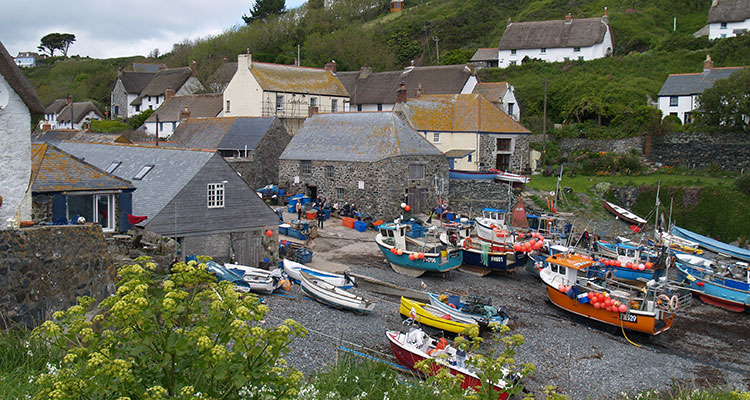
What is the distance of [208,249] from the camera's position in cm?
2239

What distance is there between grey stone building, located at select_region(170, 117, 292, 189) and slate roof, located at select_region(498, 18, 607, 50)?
33.0 meters

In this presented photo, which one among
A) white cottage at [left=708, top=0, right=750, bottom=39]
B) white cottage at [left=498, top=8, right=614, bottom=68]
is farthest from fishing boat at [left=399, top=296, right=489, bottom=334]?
white cottage at [left=708, top=0, right=750, bottom=39]

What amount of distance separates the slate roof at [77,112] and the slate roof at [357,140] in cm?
4190

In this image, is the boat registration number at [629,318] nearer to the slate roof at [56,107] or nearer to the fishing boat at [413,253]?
the fishing boat at [413,253]

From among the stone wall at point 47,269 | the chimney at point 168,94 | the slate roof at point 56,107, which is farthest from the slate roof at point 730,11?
the slate roof at point 56,107

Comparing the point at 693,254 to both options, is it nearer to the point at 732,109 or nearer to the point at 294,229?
the point at 732,109

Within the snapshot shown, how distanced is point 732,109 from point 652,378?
95.2ft

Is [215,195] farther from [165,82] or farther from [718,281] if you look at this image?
[165,82]

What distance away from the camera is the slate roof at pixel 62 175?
58.4ft

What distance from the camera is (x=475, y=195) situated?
38406 millimetres

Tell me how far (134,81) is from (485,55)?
138ft

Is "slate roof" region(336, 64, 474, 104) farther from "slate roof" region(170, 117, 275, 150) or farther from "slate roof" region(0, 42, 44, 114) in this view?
"slate roof" region(0, 42, 44, 114)

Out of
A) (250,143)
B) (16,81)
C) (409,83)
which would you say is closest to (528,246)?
(16,81)

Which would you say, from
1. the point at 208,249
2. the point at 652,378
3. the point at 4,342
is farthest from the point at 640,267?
the point at 4,342
